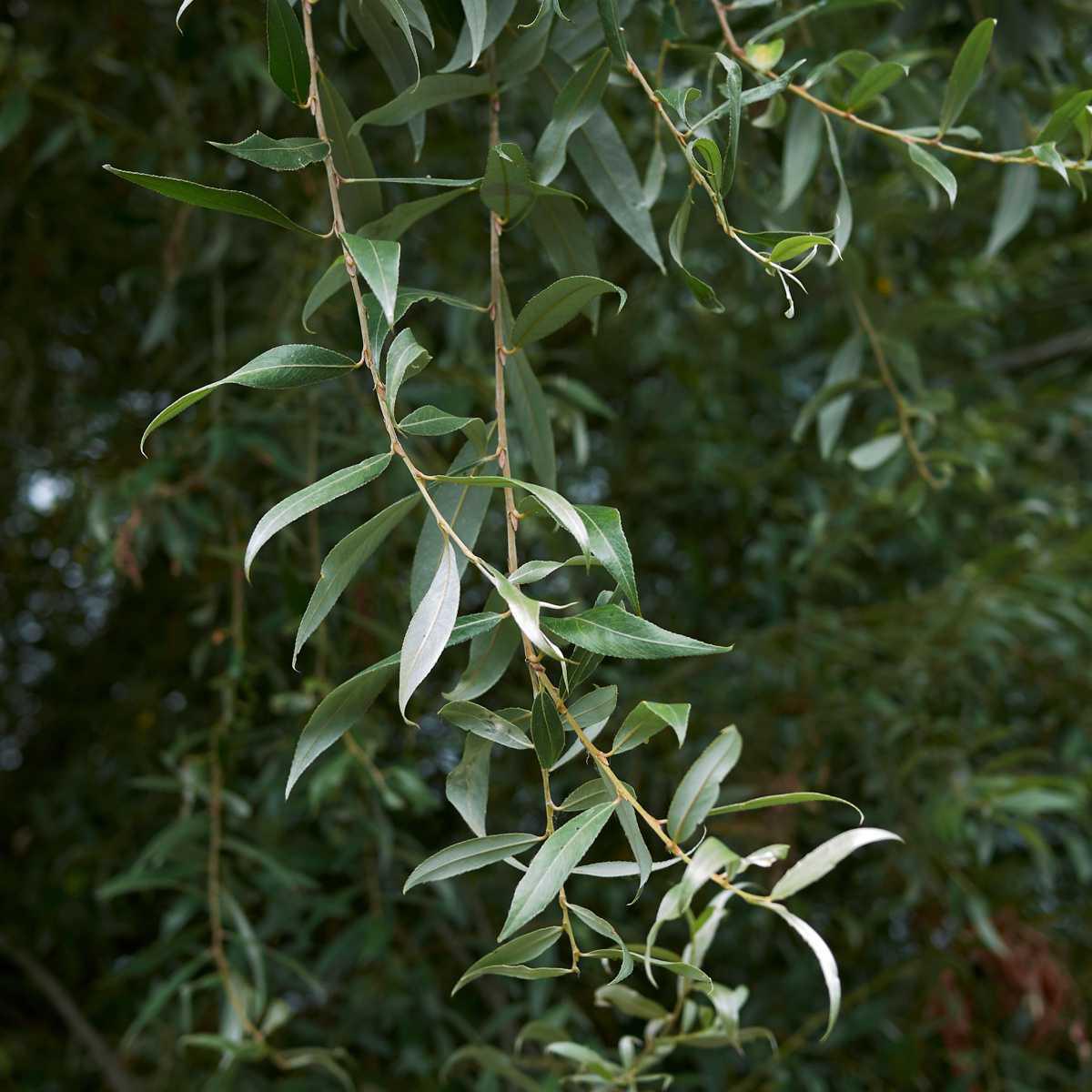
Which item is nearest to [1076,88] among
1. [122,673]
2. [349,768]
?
[349,768]

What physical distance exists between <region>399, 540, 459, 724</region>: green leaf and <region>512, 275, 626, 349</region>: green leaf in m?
0.12

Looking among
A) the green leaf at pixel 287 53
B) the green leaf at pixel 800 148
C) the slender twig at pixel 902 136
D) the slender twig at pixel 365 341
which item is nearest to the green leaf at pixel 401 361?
the slender twig at pixel 365 341

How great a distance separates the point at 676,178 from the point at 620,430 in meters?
0.66

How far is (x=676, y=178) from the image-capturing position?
932mm

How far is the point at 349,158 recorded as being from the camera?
52 cm

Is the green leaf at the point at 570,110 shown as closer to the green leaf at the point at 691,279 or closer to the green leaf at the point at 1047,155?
the green leaf at the point at 691,279

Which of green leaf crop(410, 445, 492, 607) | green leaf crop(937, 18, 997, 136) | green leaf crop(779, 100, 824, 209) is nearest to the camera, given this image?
green leaf crop(410, 445, 492, 607)

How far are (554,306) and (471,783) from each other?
179mm

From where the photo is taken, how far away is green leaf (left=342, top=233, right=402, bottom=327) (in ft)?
1.28

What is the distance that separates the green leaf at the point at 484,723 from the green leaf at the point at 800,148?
0.41 meters

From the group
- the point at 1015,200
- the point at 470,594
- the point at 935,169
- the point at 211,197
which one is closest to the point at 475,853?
the point at 211,197

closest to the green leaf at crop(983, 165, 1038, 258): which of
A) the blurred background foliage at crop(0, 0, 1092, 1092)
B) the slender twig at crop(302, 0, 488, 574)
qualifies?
the blurred background foliage at crop(0, 0, 1092, 1092)

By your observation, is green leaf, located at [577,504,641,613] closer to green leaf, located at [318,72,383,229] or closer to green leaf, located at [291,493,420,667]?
green leaf, located at [291,493,420,667]

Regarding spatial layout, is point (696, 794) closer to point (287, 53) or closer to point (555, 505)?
point (555, 505)
